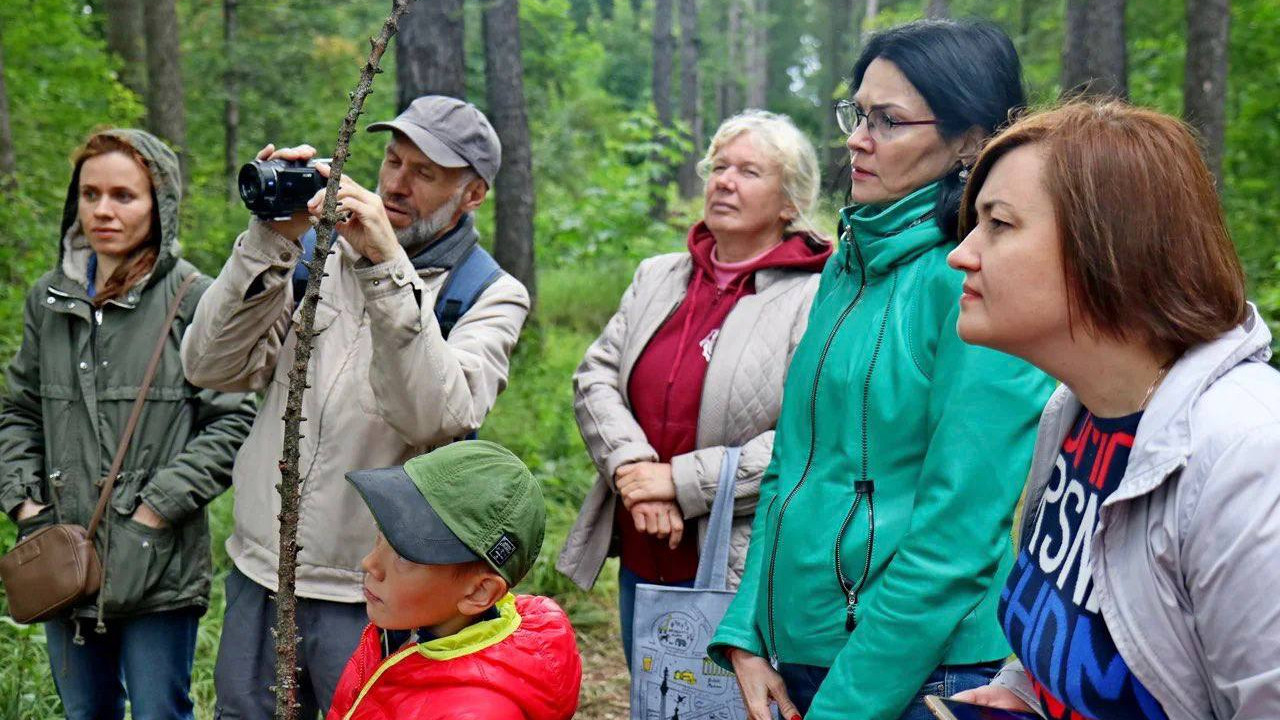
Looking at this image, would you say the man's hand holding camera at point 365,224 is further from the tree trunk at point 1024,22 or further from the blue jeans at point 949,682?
the tree trunk at point 1024,22

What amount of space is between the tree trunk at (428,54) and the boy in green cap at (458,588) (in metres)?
6.71

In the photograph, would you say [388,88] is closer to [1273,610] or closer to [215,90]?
[215,90]

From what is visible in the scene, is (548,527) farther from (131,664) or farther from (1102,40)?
(1102,40)

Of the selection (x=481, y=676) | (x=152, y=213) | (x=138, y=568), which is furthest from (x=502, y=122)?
(x=481, y=676)

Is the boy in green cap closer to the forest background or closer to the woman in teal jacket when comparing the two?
the woman in teal jacket

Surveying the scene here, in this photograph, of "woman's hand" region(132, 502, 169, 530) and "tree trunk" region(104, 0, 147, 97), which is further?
"tree trunk" region(104, 0, 147, 97)

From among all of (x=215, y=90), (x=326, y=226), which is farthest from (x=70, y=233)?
(x=215, y=90)

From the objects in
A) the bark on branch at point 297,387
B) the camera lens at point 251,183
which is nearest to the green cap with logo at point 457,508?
the bark on branch at point 297,387

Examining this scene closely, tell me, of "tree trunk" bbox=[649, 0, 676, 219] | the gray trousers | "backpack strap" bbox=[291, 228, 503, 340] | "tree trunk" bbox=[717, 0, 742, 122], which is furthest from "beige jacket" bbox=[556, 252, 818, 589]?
"tree trunk" bbox=[717, 0, 742, 122]

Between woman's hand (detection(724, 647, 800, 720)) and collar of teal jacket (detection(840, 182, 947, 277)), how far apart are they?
2.78 ft

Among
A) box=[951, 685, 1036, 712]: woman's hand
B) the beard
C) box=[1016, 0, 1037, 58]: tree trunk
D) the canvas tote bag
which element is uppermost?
box=[1016, 0, 1037, 58]: tree trunk

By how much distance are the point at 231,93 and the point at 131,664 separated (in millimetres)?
12791

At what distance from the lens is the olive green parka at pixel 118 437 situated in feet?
10.8

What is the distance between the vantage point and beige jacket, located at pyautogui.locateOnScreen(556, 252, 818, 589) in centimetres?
321
